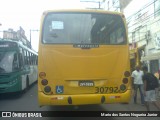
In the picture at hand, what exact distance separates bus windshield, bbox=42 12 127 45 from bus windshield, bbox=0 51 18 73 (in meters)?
7.22

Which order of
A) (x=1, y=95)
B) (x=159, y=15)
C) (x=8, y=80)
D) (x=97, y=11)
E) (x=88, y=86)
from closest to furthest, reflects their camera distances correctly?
(x=88, y=86) < (x=97, y=11) < (x=8, y=80) < (x=1, y=95) < (x=159, y=15)

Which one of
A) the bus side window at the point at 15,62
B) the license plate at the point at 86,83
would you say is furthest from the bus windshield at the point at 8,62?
the license plate at the point at 86,83

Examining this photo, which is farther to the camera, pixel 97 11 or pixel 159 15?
pixel 159 15

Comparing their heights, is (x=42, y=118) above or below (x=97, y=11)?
below

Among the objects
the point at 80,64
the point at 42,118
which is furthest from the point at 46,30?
the point at 42,118

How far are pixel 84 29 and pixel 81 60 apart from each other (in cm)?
94

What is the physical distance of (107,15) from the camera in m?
9.69

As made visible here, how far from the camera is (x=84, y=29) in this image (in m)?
9.40

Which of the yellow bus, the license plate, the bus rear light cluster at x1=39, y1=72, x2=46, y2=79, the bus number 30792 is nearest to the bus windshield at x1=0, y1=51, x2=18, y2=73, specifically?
the yellow bus

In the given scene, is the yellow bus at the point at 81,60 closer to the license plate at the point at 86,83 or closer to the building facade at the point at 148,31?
the license plate at the point at 86,83

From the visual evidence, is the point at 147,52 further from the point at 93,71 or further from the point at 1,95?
the point at 93,71

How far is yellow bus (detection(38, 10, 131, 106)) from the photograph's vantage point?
8914 millimetres

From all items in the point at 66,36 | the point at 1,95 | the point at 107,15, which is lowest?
the point at 1,95

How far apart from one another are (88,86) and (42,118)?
196 centimetres
